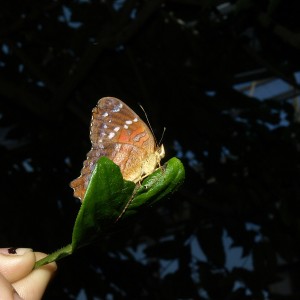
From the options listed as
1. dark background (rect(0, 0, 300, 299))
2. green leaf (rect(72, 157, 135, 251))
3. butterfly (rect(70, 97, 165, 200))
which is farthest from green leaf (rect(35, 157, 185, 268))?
dark background (rect(0, 0, 300, 299))

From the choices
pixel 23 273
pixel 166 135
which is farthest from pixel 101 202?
pixel 166 135

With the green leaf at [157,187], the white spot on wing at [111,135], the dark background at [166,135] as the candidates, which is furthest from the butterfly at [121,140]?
the dark background at [166,135]

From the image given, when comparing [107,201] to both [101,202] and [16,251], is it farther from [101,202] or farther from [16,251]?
[16,251]

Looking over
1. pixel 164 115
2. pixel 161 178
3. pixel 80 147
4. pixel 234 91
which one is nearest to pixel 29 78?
pixel 80 147

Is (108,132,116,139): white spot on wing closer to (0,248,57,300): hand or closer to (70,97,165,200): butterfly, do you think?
(70,97,165,200): butterfly

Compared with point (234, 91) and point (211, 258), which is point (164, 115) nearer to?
point (234, 91)

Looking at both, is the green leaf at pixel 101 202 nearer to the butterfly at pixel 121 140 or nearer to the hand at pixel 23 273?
the hand at pixel 23 273
